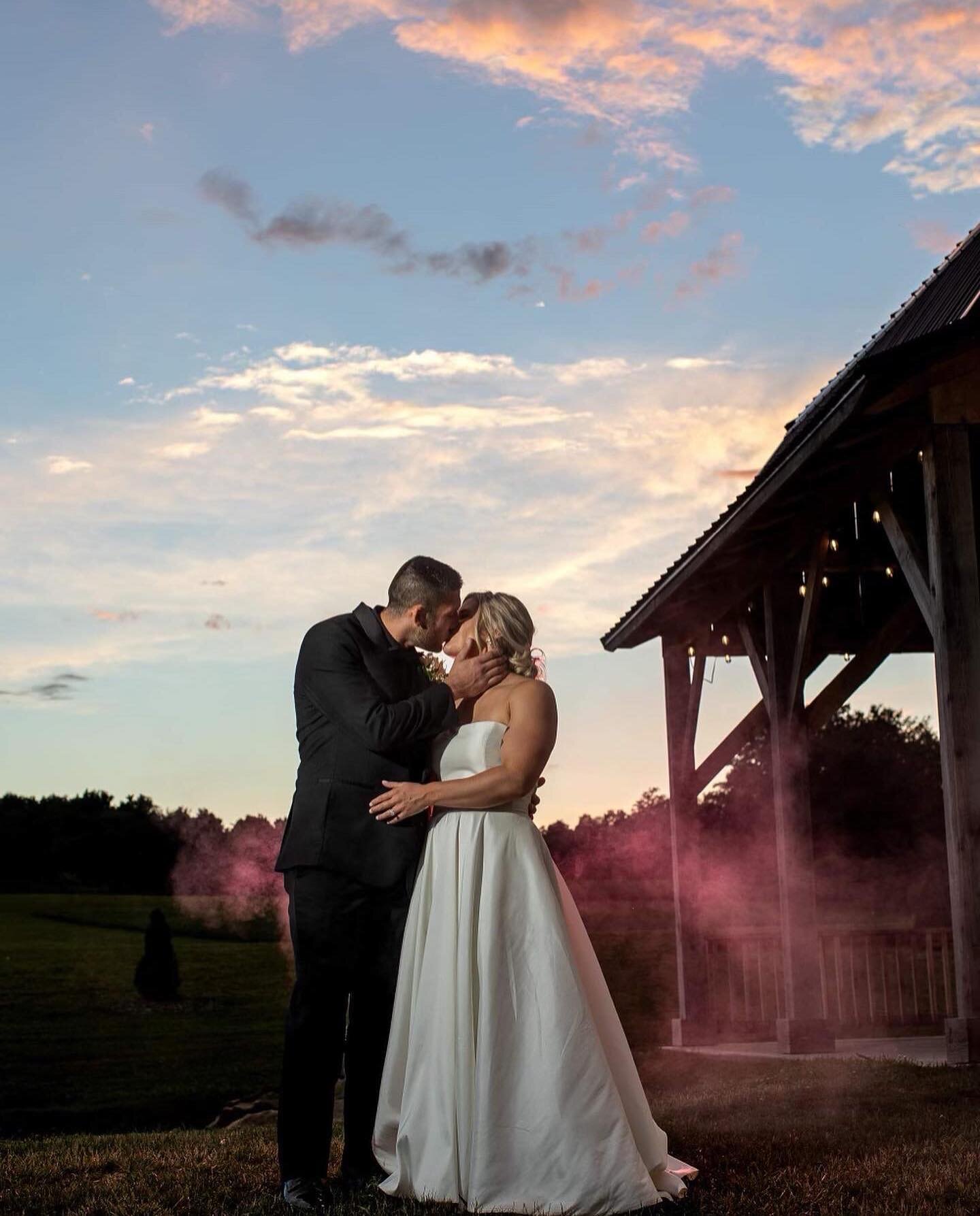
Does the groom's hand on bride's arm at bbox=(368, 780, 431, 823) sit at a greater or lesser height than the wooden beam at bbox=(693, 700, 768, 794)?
lesser

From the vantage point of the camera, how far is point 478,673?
15.8 ft

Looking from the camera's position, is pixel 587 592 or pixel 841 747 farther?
pixel 841 747

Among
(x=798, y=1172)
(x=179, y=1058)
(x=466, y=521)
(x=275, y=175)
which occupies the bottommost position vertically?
(x=179, y=1058)

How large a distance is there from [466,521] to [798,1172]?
4.15 metres

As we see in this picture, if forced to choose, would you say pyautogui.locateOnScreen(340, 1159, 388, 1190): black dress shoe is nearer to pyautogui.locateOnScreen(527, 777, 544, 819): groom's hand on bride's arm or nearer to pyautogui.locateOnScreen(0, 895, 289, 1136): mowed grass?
pyautogui.locateOnScreen(527, 777, 544, 819): groom's hand on bride's arm

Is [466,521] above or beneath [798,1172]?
above

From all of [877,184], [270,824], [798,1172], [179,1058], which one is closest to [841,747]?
[270,824]

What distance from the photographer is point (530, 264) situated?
1061 cm

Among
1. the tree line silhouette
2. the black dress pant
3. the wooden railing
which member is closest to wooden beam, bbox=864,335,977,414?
the black dress pant

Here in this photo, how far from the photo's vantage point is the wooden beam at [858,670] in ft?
34.9

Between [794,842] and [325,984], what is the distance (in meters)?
6.53

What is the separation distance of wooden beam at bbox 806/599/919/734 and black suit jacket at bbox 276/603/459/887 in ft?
21.1

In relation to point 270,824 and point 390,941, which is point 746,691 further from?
point 390,941

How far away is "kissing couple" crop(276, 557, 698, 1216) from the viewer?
4.37 m
